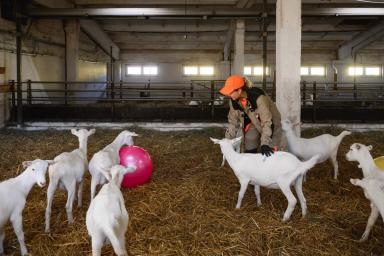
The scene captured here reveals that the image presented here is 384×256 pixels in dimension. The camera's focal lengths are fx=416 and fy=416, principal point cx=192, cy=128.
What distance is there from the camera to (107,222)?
3.19 meters

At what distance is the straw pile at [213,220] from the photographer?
387 cm

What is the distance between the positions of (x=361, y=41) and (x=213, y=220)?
767 inches

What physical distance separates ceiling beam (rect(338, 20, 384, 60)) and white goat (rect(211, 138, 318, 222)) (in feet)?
54.6

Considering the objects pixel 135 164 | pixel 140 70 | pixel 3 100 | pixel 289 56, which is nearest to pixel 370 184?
pixel 135 164

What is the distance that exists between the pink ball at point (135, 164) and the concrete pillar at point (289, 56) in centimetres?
297

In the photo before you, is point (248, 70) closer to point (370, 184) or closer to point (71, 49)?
point (71, 49)

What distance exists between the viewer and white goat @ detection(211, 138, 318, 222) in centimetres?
444

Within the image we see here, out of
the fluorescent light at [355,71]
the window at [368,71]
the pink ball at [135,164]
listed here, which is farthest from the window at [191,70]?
the pink ball at [135,164]

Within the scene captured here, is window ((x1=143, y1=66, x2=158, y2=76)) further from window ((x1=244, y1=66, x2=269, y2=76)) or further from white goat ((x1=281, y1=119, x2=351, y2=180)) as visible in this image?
white goat ((x1=281, y1=119, x2=351, y2=180))

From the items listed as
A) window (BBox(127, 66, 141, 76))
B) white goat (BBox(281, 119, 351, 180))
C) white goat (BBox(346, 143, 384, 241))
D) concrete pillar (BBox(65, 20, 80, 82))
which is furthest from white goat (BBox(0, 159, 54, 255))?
window (BBox(127, 66, 141, 76))

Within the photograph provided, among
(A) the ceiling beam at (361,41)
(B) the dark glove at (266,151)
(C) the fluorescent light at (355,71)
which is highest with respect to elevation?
(A) the ceiling beam at (361,41)

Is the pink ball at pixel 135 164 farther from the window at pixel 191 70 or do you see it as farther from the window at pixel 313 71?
the window at pixel 313 71

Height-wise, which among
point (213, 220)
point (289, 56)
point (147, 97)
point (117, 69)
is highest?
point (117, 69)

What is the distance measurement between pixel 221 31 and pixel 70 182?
664 inches
